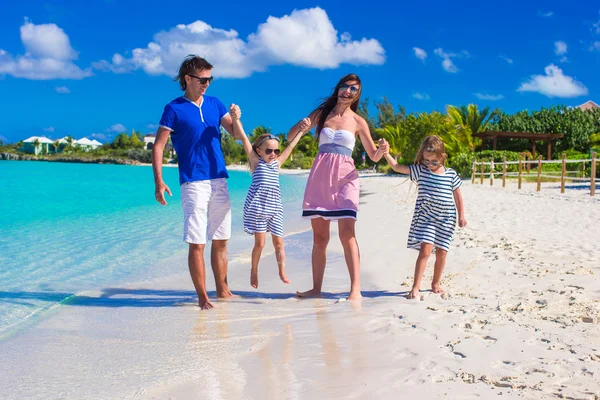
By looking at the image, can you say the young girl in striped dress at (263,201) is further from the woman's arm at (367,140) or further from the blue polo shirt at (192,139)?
the woman's arm at (367,140)

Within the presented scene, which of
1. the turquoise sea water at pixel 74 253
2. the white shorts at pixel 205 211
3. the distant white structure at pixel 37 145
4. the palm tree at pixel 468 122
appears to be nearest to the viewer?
the white shorts at pixel 205 211

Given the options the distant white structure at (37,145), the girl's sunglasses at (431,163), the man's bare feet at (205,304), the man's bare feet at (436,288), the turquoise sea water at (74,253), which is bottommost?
the turquoise sea water at (74,253)

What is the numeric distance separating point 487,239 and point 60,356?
610 cm

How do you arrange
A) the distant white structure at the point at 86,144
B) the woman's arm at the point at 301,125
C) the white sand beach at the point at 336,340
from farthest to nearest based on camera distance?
the distant white structure at the point at 86,144, the woman's arm at the point at 301,125, the white sand beach at the point at 336,340

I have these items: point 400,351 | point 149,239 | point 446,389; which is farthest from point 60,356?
point 149,239

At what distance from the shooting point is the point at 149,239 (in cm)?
1055

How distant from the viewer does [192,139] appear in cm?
472

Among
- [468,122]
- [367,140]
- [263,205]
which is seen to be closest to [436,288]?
[367,140]

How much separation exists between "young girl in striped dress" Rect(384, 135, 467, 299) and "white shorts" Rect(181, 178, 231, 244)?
148cm

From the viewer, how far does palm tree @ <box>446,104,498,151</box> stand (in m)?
35.2

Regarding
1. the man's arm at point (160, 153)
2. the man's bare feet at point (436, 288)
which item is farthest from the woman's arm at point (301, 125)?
the man's bare feet at point (436, 288)

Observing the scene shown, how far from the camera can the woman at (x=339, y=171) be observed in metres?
4.77

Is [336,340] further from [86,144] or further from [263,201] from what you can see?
[86,144]

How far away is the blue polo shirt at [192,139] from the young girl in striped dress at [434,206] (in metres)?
1.50
